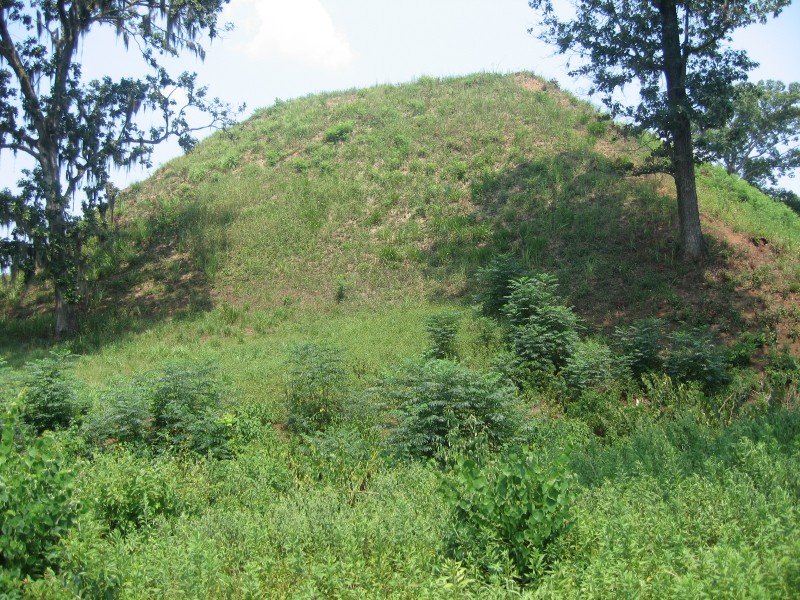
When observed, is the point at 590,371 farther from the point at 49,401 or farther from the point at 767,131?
the point at 767,131

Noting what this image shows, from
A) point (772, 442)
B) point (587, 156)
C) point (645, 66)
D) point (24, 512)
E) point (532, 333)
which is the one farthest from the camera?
point (587, 156)

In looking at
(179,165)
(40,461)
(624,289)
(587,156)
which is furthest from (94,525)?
(179,165)

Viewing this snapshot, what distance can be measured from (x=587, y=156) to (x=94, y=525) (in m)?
18.2

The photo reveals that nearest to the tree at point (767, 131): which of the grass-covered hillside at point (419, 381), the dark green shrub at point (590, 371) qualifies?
the grass-covered hillside at point (419, 381)

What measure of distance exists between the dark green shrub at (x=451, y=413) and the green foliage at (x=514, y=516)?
113 inches

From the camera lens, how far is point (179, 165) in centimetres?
2811

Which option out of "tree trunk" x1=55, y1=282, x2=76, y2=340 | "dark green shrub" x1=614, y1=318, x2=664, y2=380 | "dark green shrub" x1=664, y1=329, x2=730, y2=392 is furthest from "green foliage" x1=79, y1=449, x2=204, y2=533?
"tree trunk" x1=55, y1=282, x2=76, y2=340

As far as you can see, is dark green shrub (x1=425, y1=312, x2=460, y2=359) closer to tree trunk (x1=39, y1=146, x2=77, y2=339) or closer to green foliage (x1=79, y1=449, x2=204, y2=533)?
green foliage (x1=79, y1=449, x2=204, y2=533)

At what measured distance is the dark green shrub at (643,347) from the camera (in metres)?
11.1

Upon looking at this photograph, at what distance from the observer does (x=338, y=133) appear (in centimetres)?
2633

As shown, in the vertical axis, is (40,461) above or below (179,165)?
below

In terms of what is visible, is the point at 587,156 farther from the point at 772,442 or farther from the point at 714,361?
the point at 772,442

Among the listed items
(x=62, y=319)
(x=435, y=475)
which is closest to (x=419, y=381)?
(x=435, y=475)

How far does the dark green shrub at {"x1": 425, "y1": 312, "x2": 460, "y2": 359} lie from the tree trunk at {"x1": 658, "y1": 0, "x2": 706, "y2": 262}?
5931mm
